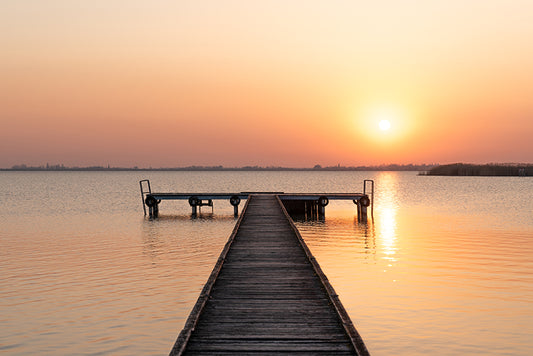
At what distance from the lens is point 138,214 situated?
145 ft

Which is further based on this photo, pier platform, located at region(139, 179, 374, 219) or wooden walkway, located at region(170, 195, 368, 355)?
pier platform, located at region(139, 179, 374, 219)

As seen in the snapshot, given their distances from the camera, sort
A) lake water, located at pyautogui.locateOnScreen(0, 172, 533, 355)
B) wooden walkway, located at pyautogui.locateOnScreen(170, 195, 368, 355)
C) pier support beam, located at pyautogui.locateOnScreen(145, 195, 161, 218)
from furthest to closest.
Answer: pier support beam, located at pyautogui.locateOnScreen(145, 195, 161, 218) → lake water, located at pyautogui.locateOnScreen(0, 172, 533, 355) → wooden walkway, located at pyautogui.locateOnScreen(170, 195, 368, 355)

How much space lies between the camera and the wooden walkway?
23.0 ft

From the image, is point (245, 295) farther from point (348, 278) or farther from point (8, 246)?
point (8, 246)

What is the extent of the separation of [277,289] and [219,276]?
68.6 inches

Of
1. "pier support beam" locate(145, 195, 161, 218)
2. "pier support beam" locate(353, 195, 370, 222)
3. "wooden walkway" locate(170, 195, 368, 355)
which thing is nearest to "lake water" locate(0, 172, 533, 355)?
"wooden walkway" locate(170, 195, 368, 355)

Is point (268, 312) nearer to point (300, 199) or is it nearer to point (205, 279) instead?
point (205, 279)

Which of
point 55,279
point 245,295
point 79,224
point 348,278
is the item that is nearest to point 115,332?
point 245,295

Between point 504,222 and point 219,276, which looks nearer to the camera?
point 219,276

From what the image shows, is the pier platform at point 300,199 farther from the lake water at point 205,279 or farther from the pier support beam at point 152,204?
the lake water at point 205,279

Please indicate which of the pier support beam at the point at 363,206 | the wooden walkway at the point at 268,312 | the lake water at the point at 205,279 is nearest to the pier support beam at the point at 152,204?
the lake water at the point at 205,279

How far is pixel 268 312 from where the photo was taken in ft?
28.1

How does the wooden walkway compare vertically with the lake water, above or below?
above

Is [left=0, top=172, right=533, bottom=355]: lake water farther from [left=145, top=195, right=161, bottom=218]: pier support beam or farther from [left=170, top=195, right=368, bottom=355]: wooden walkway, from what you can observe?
[left=145, top=195, right=161, bottom=218]: pier support beam
